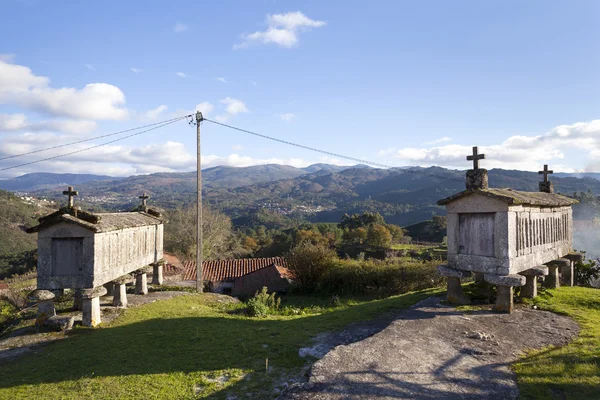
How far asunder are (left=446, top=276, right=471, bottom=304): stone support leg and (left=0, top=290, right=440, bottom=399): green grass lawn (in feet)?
4.71

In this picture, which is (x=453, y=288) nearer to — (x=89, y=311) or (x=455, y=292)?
(x=455, y=292)

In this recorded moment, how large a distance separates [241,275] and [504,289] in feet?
61.4

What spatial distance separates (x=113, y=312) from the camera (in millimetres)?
11891

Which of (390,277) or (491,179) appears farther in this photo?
(491,179)

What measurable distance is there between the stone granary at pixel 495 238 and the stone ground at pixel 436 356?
3.07 ft

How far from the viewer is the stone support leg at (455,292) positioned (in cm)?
1016

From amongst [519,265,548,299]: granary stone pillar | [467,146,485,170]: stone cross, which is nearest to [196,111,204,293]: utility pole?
[467,146,485,170]: stone cross

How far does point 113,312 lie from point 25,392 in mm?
5546

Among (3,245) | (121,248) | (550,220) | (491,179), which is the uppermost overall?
(491,179)

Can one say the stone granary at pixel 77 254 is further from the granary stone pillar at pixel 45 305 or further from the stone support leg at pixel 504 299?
the stone support leg at pixel 504 299

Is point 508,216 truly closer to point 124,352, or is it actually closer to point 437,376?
point 437,376

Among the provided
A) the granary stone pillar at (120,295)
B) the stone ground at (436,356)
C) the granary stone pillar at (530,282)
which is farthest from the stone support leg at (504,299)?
the granary stone pillar at (120,295)

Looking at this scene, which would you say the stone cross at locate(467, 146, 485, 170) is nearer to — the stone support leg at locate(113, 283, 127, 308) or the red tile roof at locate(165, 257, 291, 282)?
the stone support leg at locate(113, 283, 127, 308)

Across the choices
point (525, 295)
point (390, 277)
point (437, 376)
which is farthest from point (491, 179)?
point (437, 376)
